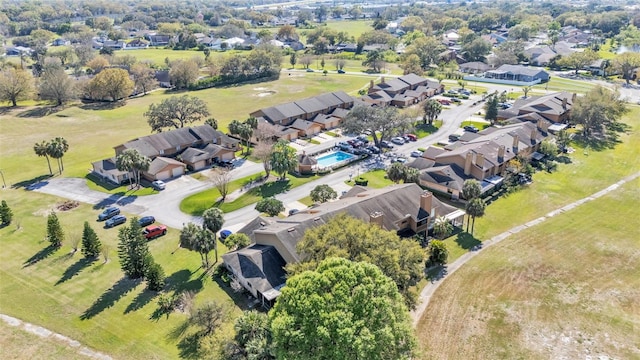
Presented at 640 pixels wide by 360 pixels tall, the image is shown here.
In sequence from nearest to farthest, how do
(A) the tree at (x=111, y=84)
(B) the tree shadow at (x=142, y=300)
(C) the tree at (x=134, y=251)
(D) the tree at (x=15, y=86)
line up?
1. (B) the tree shadow at (x=142, y=300)
2. (C) the tree at (x=134, y=251)
3. (D) the tree at (x=15, y=86)
4. (A) the tree at (x=111, y=84)

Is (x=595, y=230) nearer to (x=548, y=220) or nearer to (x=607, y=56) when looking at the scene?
(x=548, y=220)

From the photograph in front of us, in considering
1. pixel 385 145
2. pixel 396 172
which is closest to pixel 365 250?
pixel 396 172

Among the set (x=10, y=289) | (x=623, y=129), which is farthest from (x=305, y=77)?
(x=10, y=289)

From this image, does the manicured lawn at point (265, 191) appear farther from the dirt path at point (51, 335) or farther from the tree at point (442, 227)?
the dirt path at point (51, 335)

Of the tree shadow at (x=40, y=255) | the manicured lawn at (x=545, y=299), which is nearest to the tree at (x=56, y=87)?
the tree shadow at (x=40, y=255)

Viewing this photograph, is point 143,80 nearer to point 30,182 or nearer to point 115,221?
point 30,182

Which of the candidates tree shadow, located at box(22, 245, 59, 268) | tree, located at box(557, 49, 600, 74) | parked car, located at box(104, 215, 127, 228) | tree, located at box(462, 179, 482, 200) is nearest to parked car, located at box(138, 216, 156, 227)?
parked car, located at box(104, 215, 127, 228)
